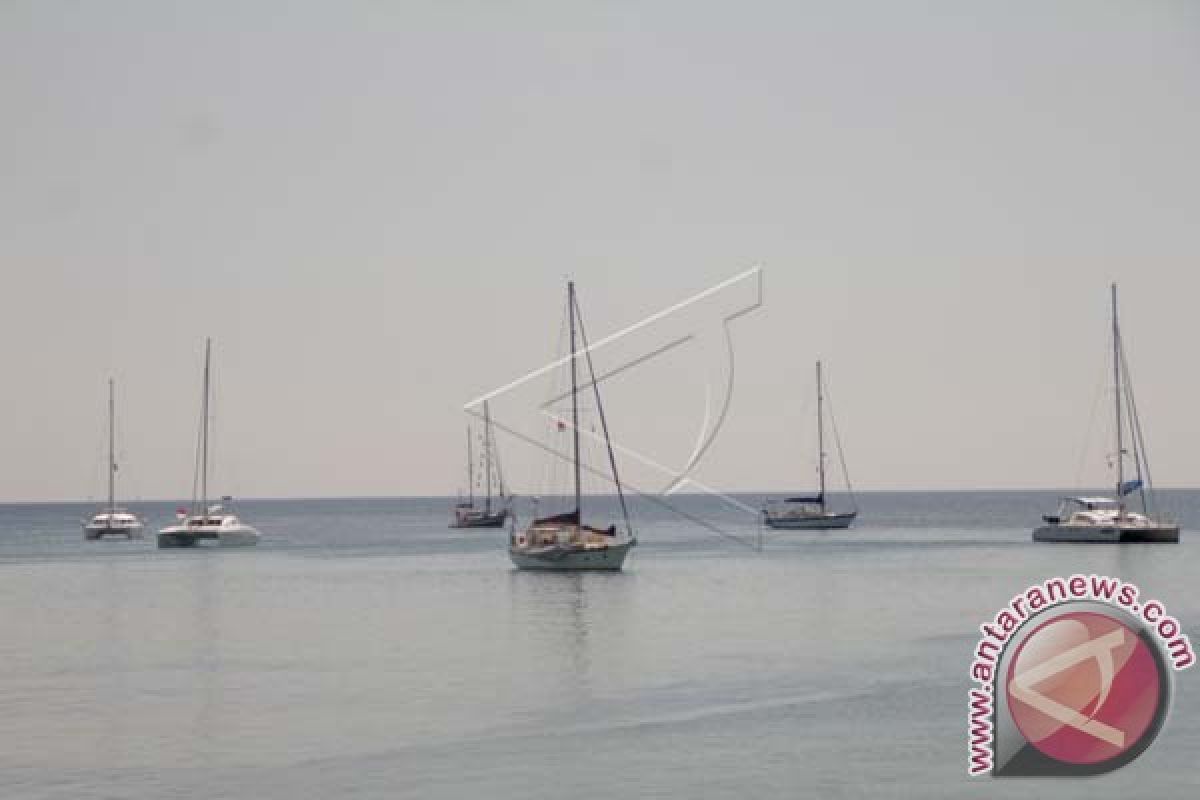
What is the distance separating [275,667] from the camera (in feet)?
191

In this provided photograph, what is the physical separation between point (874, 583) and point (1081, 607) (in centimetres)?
7572

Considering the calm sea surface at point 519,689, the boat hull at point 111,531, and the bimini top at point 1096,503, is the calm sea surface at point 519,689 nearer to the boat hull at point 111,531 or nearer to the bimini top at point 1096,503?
the bimini top at point 1096,503

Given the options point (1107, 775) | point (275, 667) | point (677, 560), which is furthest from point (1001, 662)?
point (677, 560)

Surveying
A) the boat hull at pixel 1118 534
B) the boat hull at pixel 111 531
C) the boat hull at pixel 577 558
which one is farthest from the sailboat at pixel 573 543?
the boat hull at pixel 111 531

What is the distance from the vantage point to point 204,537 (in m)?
162

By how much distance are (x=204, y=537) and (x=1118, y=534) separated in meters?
88.7

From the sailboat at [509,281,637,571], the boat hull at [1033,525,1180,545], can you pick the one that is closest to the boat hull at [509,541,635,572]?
the sailboat at [509,281,637,571]

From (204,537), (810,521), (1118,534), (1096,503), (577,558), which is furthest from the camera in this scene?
(810,521)

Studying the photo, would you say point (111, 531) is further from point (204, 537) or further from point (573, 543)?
point (573, 543)

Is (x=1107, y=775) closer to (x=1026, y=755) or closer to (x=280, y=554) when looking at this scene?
(x=1026, y=755)

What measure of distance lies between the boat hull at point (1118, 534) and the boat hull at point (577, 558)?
5450 centimetres

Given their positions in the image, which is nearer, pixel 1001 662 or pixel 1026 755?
pixel 1001 662

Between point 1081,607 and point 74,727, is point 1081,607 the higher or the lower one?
the higher one

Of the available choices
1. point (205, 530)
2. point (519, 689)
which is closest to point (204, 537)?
point (205, 530)
